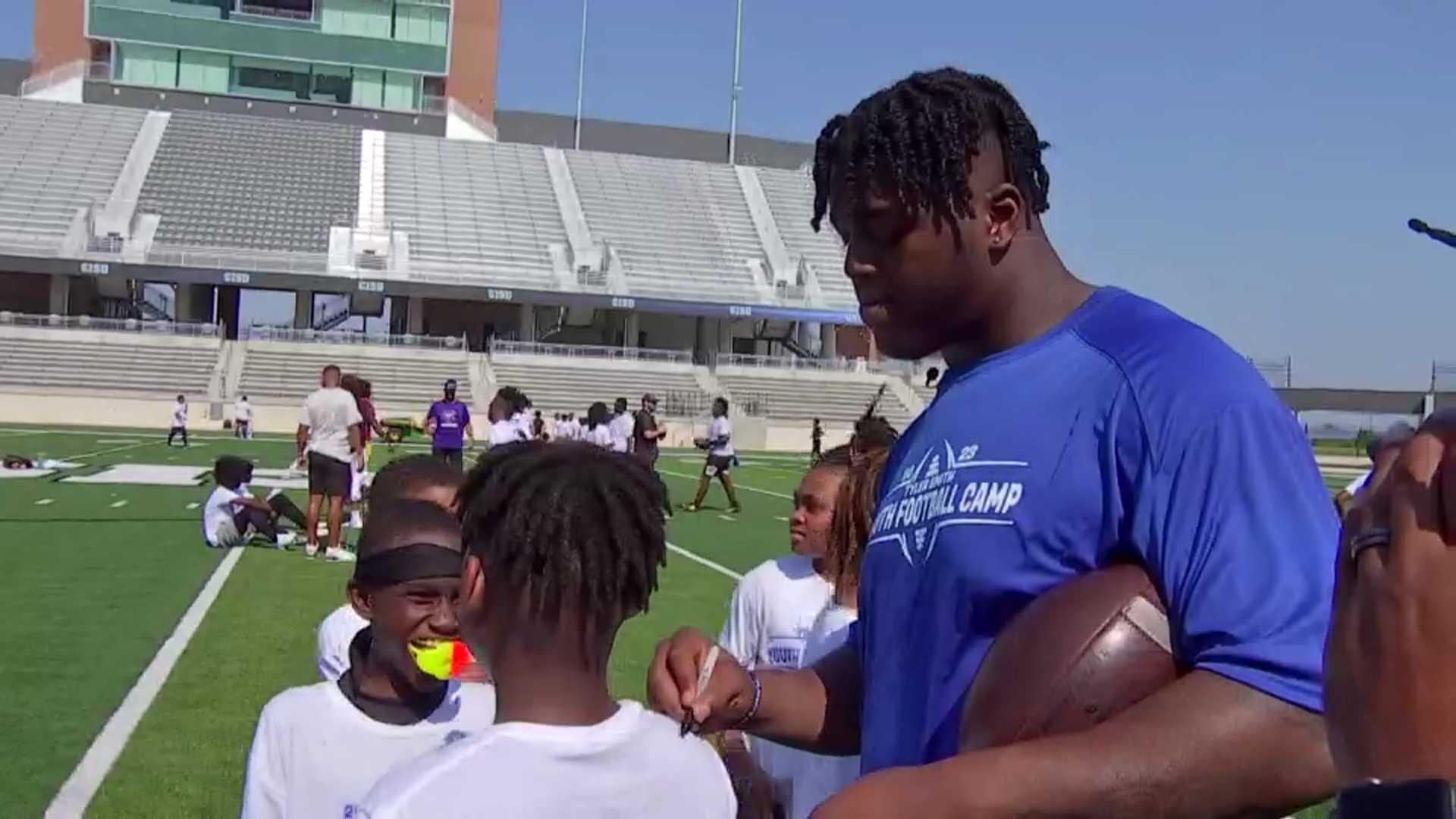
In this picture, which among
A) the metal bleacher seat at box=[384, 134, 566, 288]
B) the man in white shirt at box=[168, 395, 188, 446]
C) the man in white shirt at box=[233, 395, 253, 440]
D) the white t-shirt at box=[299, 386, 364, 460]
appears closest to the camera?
the white t-shirt at box=[299, 386, 364, 460]

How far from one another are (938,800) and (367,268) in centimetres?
5296

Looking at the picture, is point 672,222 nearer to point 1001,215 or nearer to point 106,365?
point 106,365

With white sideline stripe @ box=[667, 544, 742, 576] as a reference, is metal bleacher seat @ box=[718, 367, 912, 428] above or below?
below

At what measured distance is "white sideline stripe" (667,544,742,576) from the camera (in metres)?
13.2

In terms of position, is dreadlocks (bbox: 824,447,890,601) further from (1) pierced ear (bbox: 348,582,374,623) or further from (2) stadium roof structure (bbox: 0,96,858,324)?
(2) stadium roof structure (bbox: 0,96,858,324)

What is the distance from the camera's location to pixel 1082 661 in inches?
64.9

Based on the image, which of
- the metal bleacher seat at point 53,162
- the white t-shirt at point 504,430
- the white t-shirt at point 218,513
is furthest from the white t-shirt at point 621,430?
the metal bleacher seat at point 53,162

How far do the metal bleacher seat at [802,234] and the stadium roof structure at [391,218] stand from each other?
0.13 meters

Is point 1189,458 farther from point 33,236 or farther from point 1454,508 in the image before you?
point 33,236

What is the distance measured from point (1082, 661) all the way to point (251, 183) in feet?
188

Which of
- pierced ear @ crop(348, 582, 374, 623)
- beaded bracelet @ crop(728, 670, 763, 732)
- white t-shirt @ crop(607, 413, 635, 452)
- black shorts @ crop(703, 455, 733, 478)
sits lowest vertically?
black shorts @ crop(703, 455, 733, 478)

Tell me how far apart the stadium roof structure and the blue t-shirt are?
51008 mm

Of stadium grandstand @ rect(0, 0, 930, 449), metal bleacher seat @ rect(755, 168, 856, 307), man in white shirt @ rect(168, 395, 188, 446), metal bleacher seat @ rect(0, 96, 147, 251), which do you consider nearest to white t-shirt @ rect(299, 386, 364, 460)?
man in white shirt @ rect(168, 395, 188, 446)

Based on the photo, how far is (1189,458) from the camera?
A: 5.46 ft
